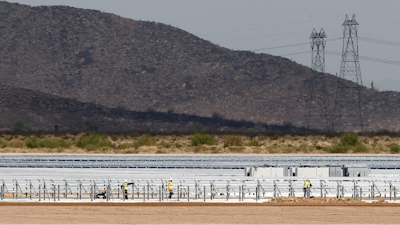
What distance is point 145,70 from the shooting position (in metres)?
162

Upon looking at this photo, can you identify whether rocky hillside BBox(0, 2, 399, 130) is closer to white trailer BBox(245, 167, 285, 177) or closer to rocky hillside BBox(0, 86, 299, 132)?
rocky hillside BBox(0, 86, 299, 132)

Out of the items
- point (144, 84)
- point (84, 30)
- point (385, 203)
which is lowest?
point (385, 203)
